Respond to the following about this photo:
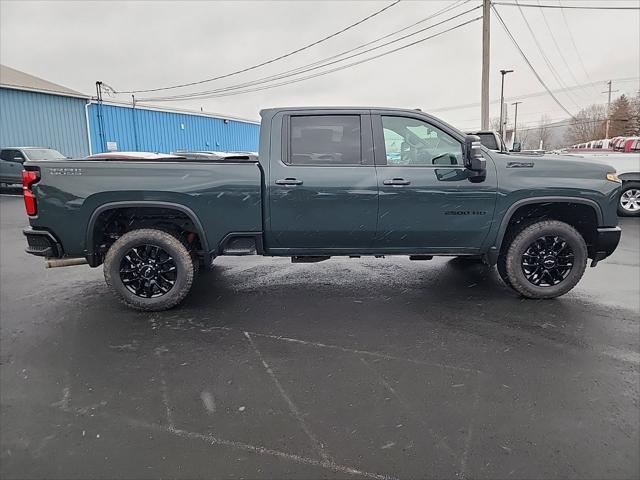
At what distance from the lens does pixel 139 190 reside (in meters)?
4.33

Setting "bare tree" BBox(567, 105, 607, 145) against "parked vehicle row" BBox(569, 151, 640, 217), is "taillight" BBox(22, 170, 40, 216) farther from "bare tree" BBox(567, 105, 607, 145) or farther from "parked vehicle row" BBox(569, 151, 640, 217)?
"bare tree" BBox(567, 105, 607, 145)

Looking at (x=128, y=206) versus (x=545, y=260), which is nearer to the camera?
(x=128, y=206)

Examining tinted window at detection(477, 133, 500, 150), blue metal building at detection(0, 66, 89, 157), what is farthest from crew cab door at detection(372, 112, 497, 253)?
blue metal building at detection(0, 66, 89, 157)

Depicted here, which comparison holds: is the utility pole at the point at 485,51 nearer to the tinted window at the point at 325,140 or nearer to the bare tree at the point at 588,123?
the tinted window at the point at 325,140

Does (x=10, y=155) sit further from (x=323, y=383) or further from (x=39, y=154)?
Result: (x=323, y=383)

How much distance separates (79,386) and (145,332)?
0.97 meters

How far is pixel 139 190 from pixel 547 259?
4.20 m

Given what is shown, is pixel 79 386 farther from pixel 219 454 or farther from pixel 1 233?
pixel 1 233

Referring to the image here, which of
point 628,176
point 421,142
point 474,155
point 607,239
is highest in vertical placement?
point 421,142

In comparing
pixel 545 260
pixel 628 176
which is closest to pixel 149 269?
pixel 545 260

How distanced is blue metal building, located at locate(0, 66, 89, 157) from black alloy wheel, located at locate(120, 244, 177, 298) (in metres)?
20.9

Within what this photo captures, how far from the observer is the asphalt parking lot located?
240 cm

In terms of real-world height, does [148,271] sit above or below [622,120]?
below

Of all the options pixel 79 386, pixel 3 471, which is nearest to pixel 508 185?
pixel 79 386
